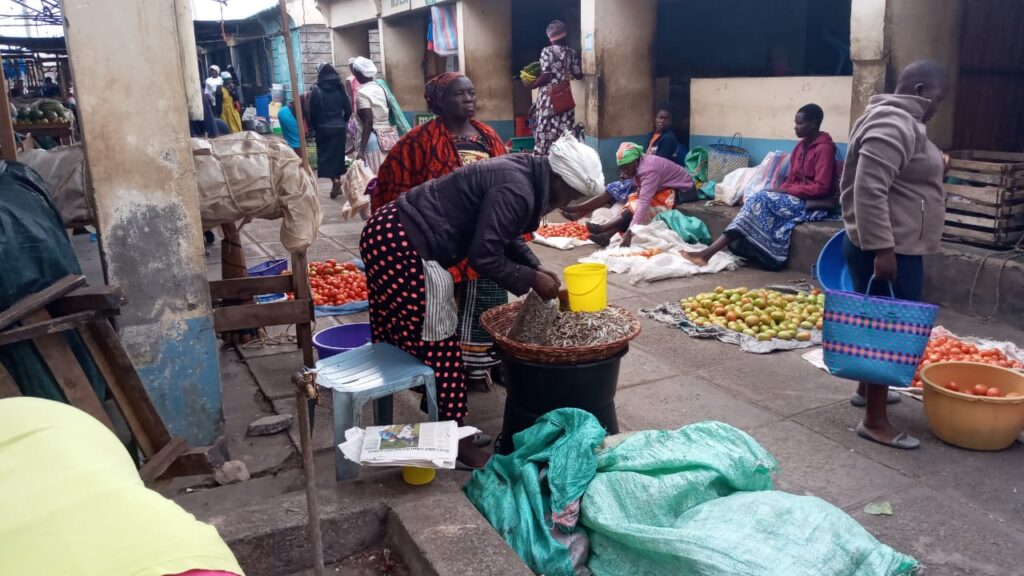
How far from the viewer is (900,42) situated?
6324mm

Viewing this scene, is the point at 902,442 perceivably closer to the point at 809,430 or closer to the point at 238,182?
the point at 809,430

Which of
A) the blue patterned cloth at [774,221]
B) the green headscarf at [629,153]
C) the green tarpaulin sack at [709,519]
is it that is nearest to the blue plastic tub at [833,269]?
the blue patterned cloth at [774,221]

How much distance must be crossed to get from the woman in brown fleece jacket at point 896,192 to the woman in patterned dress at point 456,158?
194cm

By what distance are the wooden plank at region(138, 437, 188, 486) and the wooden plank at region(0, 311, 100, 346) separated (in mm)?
562

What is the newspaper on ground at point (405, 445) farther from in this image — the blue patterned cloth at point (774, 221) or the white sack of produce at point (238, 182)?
the blue patterned cloth at point (774, 221)

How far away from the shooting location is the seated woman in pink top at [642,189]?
8.24 m

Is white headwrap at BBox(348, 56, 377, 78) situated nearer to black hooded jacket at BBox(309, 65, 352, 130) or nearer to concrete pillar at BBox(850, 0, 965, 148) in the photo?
black hooded jacket at BBox(309, 65, 352, 130)

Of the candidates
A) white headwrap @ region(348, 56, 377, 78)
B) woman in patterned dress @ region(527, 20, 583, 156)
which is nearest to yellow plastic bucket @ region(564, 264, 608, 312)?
woman in patterned dress @ region(527, 20, 583, 156)

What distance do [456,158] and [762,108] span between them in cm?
500

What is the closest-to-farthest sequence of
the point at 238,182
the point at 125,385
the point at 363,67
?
1. the point at 125,385
2. the point at 238,182
3. the point at 363,67

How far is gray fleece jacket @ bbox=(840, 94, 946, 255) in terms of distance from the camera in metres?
3.68

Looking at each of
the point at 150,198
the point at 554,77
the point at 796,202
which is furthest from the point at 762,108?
the point at 150,198

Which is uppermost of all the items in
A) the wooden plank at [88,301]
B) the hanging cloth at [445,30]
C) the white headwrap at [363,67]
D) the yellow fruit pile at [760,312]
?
the hanging cloth at [445,30]

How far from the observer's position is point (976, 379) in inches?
157
